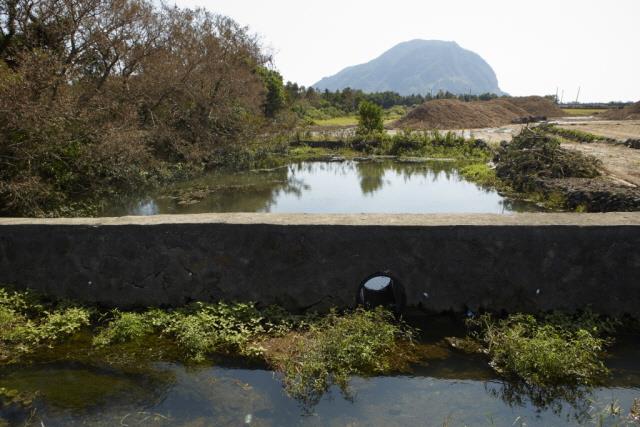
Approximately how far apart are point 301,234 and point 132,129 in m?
8.84

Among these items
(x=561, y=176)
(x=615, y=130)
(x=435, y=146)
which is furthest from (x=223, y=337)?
(x=615, y=130)

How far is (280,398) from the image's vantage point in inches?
131

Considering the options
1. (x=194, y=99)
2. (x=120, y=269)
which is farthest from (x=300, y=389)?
(x=194, y=99)

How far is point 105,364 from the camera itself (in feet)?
12.4

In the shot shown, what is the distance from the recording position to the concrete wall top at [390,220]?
4.23 metres

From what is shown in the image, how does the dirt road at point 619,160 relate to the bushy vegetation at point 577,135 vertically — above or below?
below

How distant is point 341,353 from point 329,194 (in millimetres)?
10452

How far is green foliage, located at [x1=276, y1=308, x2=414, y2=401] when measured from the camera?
3445 millimetres

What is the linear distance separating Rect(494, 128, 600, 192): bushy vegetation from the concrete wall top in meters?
8.95

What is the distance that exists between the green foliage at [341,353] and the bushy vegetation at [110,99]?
23.2 ft

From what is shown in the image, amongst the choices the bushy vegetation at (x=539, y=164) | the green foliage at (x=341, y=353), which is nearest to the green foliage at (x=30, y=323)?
the green foliage at (x=341, y=353)

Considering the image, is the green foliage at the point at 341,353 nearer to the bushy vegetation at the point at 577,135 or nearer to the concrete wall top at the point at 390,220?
the concrete wall top at the point at 390,220

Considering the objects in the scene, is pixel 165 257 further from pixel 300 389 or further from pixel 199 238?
pixel 300 389

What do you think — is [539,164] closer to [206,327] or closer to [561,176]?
[561,176]
